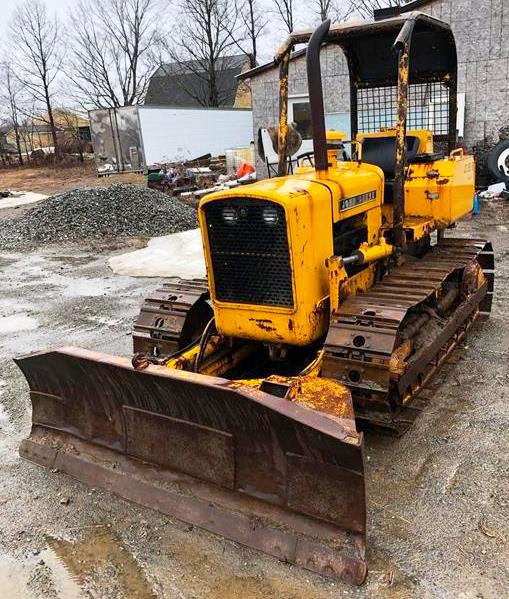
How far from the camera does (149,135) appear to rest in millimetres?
22688

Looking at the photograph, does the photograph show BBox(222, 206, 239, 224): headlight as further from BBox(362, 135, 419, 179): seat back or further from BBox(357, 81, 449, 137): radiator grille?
BBox(357, 81, 449, 137): radiator grille

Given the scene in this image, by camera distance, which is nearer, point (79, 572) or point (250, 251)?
point (79, 572)

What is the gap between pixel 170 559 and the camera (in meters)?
3.26

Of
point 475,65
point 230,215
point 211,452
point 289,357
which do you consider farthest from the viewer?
point 475,65

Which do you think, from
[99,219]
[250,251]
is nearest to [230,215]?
[250,251]

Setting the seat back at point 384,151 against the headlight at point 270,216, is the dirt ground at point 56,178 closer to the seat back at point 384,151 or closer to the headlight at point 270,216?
the seat back at point 384,151

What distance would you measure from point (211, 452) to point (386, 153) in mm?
3592

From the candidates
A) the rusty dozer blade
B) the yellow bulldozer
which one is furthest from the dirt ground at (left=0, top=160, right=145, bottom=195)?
the rusty dozer blade

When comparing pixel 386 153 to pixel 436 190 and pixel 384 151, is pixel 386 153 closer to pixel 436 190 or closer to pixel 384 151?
pixel 384 151

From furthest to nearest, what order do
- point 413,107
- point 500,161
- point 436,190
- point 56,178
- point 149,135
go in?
point 56,178, point 149,135, point 500,161, point 413,107, point 436,190

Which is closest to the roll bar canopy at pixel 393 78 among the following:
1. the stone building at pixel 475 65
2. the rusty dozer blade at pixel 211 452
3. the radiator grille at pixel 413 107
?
the radiator grille at pixel 413 107

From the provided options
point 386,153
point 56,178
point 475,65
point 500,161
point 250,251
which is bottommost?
point 56,178

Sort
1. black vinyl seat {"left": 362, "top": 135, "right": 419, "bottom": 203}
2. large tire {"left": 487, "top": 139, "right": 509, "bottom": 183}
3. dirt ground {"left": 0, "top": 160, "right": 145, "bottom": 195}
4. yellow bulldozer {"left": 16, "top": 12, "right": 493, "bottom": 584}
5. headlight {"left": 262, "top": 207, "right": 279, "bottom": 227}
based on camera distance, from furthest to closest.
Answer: dirt ground {"left": 0, "top": 160, "right": 145, "bottom": 195} → large tire {"left": 487, "top": 139, "right": 509, "bottom": 183} → black vinyl seat {"left": 362, "top": 135, "right": 419, "bottom": 203} → headlight {"left": 262, "top": 207, "right": 279, "bottom": 227} → yellow bulldozer {"left": 16, "top": 12, "right": 493, "bottom": 584}

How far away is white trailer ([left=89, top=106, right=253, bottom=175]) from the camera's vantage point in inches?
882
